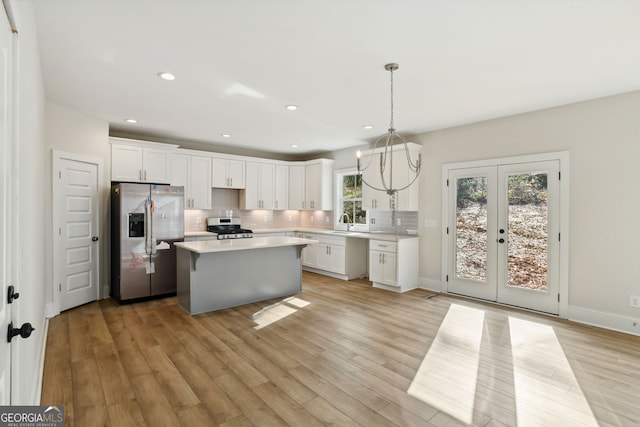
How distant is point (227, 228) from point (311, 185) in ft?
6.73

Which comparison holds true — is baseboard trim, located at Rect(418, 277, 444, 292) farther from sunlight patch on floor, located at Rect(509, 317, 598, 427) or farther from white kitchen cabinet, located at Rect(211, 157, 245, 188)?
white kitchen cabinet, located at Rect(211, 157, 245, 188)

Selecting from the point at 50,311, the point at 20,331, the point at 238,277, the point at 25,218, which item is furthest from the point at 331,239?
the point at 20,331

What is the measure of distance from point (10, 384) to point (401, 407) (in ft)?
6.97

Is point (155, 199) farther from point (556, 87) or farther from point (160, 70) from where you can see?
point (556, 87)

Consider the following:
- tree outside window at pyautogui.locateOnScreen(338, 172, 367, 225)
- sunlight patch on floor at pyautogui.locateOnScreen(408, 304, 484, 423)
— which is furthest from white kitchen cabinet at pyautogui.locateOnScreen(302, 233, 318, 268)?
sunlight patch on floor at pyautogui.locateOnScreen(408, 304, 484, 423)

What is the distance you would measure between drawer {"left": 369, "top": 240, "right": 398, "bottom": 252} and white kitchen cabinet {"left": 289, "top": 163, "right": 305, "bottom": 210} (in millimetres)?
2290

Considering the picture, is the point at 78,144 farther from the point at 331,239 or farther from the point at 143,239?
the point at 331,239

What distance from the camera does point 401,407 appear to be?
222cm

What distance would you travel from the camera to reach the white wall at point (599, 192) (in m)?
3.58

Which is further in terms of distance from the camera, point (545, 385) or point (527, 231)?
point (527, 231)

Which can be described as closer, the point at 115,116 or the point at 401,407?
the point at 401,407

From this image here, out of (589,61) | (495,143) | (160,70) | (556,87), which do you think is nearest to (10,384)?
(160,70)

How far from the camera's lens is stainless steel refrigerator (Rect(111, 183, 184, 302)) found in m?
4.58

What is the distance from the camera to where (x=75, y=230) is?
4.34m
